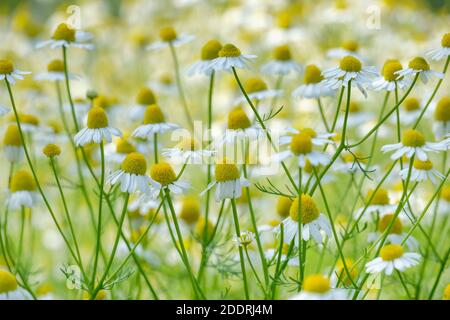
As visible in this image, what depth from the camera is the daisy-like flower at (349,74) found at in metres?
1.70

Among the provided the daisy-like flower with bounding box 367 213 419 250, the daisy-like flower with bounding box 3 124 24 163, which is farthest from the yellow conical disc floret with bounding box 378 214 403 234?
the daisy-like flower with bounding box 3 124 24 163

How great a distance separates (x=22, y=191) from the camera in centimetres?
212

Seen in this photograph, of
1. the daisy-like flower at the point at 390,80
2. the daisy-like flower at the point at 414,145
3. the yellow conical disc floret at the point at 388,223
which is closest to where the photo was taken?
the daisy-like flower at the point at 414,145

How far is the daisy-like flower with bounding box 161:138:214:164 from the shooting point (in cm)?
179

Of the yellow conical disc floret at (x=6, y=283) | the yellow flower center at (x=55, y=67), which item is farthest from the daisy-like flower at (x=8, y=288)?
the yellow flower center at (x=55, y=67)

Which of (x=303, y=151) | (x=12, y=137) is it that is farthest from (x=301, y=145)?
(x=12, y=137)

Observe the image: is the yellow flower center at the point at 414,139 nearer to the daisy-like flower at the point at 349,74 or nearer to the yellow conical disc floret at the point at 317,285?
the daisy-like flower at the point at 349,74

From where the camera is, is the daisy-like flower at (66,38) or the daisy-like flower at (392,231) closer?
the daisy-like flower at (392,231)

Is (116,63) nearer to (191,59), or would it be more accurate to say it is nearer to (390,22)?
(191,59)

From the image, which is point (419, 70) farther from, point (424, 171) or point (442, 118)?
point (442, 118)

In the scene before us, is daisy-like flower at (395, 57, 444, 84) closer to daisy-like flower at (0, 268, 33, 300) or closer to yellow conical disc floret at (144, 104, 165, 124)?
yellow conical disc floret at (144, 104, 165, 124)

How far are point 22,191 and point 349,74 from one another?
107cm

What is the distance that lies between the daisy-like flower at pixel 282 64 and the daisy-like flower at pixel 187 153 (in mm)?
663
